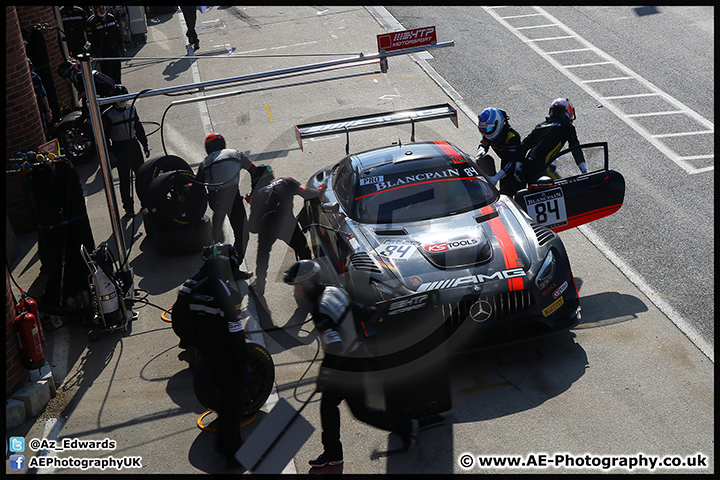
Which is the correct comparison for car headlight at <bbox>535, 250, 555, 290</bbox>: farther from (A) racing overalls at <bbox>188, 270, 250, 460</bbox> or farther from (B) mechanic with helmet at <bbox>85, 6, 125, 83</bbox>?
(B) mechanic with helmet at <bbox>85, 6, 125, 83</bbox>

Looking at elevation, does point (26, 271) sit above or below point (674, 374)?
above

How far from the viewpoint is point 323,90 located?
15047mm

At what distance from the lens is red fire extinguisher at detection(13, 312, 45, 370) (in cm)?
643

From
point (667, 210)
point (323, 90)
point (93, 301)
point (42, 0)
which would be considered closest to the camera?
point (93, 301)

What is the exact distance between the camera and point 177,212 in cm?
897

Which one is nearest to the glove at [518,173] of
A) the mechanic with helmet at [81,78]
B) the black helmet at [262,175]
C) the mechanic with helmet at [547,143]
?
the mechanic with helmet at [547,143]

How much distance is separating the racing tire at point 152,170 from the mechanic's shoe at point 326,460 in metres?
5.08

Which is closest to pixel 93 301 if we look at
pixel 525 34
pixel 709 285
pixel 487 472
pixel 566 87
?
pixel 487 472

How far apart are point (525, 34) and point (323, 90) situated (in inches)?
231

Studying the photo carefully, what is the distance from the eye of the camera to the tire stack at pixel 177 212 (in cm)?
891

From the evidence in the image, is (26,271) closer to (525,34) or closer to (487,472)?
(487,472)

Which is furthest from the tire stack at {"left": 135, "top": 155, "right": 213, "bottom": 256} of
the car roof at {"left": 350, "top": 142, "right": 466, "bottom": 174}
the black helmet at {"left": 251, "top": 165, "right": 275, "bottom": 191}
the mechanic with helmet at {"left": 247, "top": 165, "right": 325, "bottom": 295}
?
the car roof at {"left": 350, "top": 142, "right": 466, "bottom": 174}

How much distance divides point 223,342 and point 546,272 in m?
3.08

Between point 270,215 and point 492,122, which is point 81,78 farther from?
point 492,122
